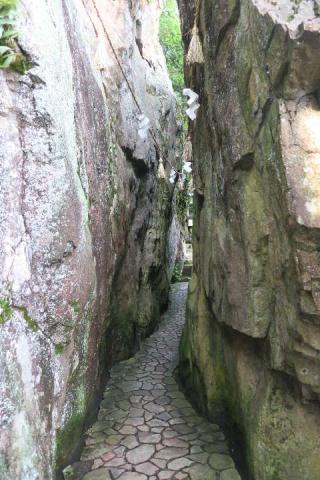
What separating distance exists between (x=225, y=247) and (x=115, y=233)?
2616 mm

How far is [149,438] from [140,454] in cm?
42

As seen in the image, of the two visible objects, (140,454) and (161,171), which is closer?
(140,454)

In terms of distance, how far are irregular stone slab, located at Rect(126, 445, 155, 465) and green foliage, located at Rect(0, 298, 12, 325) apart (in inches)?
→ 113

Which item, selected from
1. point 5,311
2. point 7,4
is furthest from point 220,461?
point 7,4

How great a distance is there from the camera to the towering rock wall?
3795mm

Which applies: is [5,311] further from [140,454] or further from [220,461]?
[220,461]

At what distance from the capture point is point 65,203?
437 centimetres

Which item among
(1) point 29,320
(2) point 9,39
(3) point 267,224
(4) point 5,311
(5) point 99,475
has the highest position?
(2) point 9,39

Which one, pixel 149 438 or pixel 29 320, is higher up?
pixel 29 320

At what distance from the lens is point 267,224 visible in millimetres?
4395

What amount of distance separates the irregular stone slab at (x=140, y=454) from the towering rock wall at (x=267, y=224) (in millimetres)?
1222

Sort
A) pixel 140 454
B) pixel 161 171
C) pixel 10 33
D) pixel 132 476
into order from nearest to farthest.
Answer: pixel 10 33, pixel 132 476, pixel 140 454, pixel 161 171

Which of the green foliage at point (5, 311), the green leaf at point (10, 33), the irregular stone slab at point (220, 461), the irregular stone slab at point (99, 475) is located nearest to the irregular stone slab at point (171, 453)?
the irregular stone slab at point (220, 461)

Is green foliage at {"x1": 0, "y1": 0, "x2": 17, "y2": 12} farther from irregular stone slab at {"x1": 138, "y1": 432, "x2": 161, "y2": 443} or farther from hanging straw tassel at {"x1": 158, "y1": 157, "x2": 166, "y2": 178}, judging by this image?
hanging straw tassel at {"x1": 158, "y1": 157, "x2": 166, "y2": 178}
